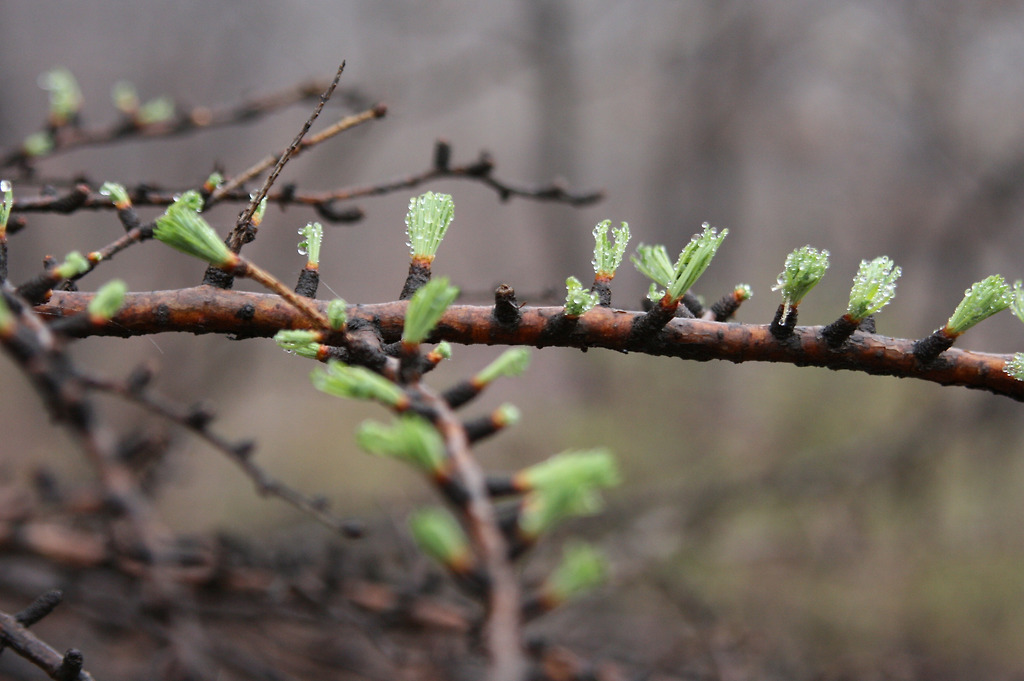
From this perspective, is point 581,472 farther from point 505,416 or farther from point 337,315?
point 337,315

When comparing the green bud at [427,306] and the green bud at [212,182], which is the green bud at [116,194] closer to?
the green bud at [212,182]

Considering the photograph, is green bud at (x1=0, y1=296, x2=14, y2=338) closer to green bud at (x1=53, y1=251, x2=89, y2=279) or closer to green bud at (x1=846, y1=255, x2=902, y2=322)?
green bud at (x1=53, y1=251, x2=89, y2=279)

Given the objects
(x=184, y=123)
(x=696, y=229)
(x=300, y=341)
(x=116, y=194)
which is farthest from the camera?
(x=696, y=229)

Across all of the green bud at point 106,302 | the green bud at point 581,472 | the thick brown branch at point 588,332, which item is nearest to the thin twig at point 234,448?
the thick brown branch at point 588,332

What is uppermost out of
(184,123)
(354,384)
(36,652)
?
(184,123)

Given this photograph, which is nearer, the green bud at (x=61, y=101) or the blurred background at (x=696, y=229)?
the green bud at (x=61, y=101)

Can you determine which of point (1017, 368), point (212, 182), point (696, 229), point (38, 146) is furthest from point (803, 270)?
point (696, 229)

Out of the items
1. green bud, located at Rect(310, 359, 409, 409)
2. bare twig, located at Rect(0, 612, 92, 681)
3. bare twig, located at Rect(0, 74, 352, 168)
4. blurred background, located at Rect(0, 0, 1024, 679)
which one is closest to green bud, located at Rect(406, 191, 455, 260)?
green bud, located at Rect(310, 359, 409, 409)
